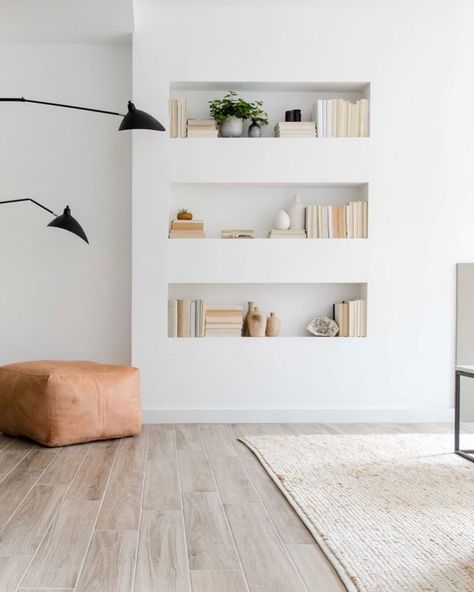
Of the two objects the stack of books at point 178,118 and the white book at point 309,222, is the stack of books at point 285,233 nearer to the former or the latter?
the white book at point 309,222

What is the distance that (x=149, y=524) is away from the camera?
302 cm

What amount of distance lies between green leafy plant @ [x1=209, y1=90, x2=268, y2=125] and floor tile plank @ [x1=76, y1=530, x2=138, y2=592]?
3.56 m

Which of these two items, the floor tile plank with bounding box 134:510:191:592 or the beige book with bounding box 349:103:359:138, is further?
the beige book with bounding box 349:103:359:138

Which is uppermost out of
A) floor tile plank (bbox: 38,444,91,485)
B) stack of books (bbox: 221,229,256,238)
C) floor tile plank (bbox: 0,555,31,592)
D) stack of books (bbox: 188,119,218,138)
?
stack of books (bbox: 188,119,218,138)

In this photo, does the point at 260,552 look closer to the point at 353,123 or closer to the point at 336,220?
the point at 336,220

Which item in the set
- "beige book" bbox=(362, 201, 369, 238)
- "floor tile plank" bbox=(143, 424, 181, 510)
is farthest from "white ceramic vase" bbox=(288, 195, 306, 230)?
"floor tile plank" bbox=(143, 424, 181, 510)

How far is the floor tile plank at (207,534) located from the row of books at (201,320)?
2.20 meters

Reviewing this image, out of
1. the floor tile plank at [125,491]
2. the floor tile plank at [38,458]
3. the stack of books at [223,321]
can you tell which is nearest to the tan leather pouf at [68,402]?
the floor tile plank at [38,458]

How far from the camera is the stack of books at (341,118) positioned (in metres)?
5.68

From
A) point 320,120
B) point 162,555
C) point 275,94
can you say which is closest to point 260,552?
point 162,555

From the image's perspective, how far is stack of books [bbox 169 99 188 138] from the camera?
18.5ft

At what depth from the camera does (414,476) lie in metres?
3.85

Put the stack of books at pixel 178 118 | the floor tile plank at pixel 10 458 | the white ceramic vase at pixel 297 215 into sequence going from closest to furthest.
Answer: the floor tile plank at pixel 10 458
the stack of books at pixel 178 118
the white ceramic vase at pixel 297 215

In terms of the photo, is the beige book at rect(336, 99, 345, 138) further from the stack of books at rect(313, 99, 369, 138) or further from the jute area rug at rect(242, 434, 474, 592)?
the jute area rug at rect(242, 434, 474, 592)
